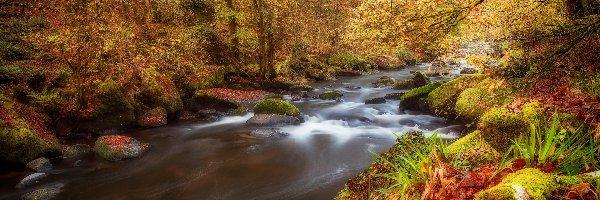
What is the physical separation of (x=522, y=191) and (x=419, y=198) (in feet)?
2.66

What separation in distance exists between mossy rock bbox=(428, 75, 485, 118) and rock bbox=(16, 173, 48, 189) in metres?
11.5

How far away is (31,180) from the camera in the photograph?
9.59 meters

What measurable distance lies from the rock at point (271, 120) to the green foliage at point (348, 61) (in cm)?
1478

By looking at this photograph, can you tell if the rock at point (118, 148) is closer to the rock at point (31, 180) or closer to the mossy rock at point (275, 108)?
the rock at point (31, 180)

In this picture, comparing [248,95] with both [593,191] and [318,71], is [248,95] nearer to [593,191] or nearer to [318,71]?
[318,71]

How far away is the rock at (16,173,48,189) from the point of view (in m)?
9.34

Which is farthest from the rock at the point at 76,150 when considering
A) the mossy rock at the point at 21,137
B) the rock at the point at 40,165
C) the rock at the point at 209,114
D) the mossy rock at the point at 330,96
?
the mossy rock at the point at 330,96

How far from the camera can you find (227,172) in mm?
10211

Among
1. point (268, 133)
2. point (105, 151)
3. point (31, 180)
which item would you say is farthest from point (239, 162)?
point (31, 180)

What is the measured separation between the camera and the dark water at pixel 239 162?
9.20 metres

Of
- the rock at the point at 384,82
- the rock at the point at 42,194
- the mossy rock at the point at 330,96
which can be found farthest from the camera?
the rock at the point at 384,82

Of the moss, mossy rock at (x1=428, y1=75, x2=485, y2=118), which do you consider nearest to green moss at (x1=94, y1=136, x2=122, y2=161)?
the moss

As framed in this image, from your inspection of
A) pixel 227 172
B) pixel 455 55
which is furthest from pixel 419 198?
pixel 455 55

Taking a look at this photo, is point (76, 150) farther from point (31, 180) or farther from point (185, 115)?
point (185, 115)
